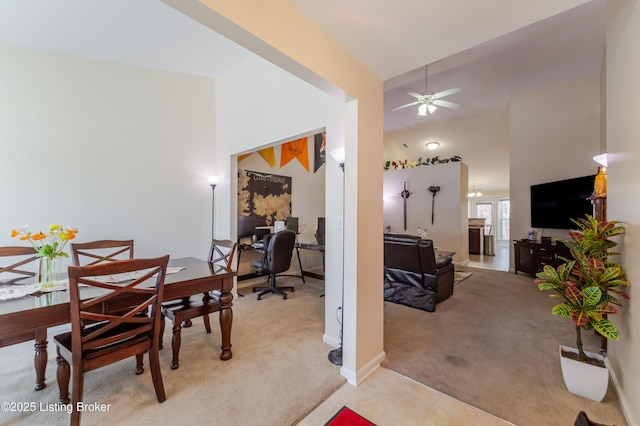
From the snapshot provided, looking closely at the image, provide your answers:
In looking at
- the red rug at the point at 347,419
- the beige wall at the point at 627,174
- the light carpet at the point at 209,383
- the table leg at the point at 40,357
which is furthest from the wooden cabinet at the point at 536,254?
the table leg at the point at 40,357

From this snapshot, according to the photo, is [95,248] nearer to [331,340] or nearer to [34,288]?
[34,288]

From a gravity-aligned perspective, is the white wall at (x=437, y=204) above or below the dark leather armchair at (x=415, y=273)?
above

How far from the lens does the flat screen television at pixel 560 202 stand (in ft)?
14.4

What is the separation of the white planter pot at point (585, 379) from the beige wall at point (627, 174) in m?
0.10

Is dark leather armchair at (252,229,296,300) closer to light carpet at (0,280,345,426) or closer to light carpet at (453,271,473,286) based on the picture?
light carpet at (0,280,345,426)

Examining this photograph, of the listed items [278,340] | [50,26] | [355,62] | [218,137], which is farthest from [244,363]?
[50,26]

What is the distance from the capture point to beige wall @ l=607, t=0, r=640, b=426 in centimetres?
145

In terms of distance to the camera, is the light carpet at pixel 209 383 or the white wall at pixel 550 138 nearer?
the light carpet at pixel 209 383

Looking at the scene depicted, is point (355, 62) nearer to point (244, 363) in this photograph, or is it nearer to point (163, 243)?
point (244, 363)

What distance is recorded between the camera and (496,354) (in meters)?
2.32

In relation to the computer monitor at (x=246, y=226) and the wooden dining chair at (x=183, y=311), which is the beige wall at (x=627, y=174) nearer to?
the wooden dining chair at (x=183, y=311)

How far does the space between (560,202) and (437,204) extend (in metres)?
2.30

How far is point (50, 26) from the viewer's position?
99.3 inches

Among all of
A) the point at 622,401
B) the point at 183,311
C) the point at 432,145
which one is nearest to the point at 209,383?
the point at 183,311
